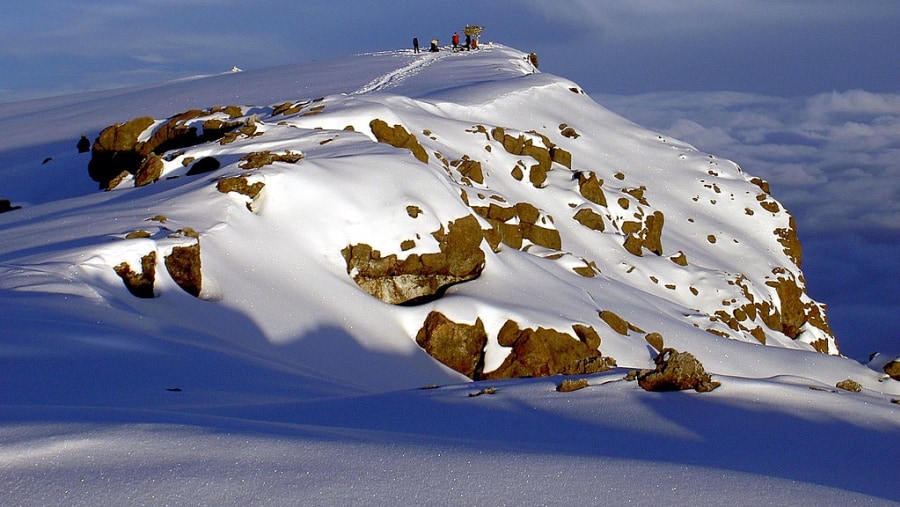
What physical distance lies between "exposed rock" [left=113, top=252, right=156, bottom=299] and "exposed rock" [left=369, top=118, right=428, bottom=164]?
47.8 ft

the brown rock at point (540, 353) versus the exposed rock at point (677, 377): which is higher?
the exposed rock at point (677, 377)

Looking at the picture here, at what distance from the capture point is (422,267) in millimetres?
21641

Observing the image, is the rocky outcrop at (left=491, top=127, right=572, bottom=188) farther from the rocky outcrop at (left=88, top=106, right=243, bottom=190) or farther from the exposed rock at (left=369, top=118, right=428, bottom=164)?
the rocky outcrop at (left=88, top=106, right=243, bottom=190)

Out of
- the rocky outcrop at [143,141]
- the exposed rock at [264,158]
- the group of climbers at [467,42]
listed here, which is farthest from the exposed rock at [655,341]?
the group of climbers at [467,42]

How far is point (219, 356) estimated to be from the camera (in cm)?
1273

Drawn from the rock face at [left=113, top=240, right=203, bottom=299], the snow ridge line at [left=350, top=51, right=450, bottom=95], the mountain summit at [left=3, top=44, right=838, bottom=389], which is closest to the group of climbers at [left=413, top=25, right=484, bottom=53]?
the snow ridge line at [left=350, top=51, right=450, bottom=95]

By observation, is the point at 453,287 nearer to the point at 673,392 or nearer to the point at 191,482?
the point at 673,392

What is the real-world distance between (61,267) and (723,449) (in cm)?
1170

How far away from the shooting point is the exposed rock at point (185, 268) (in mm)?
16438

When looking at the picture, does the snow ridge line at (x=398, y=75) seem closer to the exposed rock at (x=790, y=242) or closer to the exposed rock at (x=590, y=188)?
the exposed rock at (x=590, y=188)

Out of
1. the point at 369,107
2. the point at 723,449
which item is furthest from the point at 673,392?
the point at 369,107

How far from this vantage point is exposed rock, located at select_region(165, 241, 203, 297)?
16438mm

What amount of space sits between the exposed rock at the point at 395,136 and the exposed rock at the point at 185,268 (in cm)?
1357

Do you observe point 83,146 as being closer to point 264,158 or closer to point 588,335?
point 264,158
